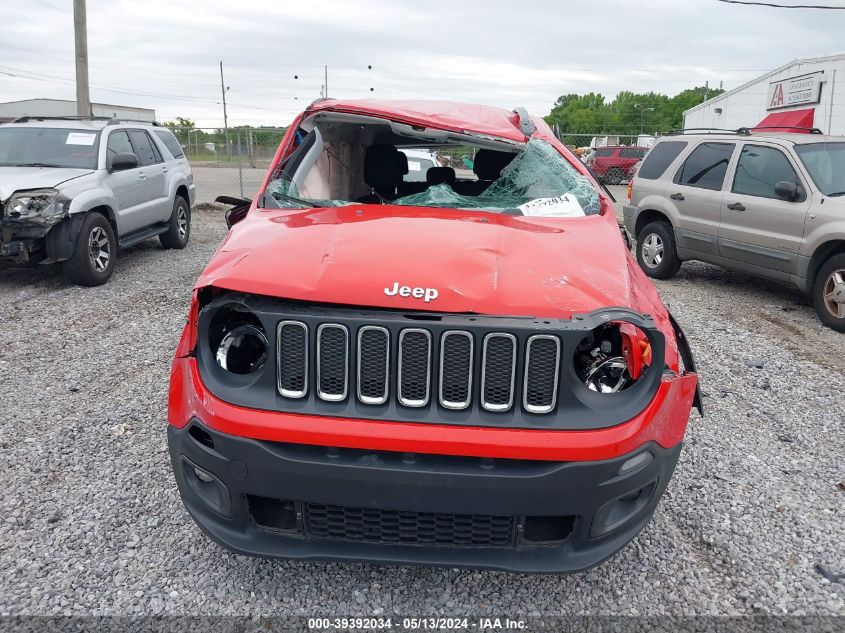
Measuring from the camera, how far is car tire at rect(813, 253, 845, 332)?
255 inches

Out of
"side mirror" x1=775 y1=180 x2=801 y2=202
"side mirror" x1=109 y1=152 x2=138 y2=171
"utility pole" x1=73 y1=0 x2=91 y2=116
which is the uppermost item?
"utility pole" x1=73 y1=0 x2=91 y2=116

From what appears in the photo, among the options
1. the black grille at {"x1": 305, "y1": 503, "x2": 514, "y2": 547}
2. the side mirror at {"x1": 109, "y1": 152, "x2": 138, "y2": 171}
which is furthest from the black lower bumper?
the side mirror at {"x1": 109, "y1": 152, "x2": 138, "y2": 171}

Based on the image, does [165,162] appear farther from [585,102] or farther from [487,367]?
[585,102]

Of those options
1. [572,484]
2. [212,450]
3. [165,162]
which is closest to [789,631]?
[572,484]

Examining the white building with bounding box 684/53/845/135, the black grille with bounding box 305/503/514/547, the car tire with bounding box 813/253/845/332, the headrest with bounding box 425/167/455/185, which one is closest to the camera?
the black grille with bounding box 305/503/514/547

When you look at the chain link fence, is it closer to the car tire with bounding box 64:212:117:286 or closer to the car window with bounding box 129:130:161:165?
the car window with bounding box 129:130:161:165

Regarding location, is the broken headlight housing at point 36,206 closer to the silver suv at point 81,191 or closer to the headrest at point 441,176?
the silver suv at point 81,191

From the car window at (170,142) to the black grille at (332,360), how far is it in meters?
9.14

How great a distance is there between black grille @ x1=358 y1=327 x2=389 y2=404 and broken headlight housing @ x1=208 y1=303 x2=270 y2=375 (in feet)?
1.37

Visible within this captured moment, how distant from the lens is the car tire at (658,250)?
8.66 meters

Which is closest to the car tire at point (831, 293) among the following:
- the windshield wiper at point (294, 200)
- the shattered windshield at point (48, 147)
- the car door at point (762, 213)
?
the car door at point (762, 213)

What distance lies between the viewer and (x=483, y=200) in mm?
3875

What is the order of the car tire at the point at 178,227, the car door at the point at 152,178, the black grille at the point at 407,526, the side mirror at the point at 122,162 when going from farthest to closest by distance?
the car tire at the point at 178,227, the car door at the point at 152,178, the side mirror at the point at 122,162, the black grille at the point at 407,526

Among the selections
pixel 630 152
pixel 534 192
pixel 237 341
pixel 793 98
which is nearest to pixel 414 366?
pixel 237 341
